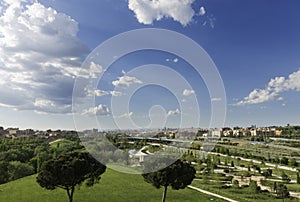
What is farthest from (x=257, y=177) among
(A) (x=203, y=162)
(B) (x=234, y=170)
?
(A) (x=203, y=162)

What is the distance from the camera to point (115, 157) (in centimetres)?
1133

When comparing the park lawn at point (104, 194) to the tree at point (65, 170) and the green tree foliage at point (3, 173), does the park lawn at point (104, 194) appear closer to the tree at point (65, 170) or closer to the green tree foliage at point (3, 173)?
the green tree foliage at point (3, 173)

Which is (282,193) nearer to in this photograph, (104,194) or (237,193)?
(237,193)

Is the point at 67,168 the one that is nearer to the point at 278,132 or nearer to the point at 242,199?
the point at 242,199

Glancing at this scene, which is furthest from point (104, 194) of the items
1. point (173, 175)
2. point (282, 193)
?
point (282, 193)

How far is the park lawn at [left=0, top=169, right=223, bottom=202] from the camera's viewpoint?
15.4 metres

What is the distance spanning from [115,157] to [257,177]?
17.1m

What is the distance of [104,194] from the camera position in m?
16.4

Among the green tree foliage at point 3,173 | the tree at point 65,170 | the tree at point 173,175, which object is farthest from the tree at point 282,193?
the green tree foliage at point 3,173

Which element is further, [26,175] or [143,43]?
[26,175]

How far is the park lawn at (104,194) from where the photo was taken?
15.4 meters

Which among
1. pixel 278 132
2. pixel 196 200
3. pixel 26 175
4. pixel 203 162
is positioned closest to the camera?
pixel 196 200

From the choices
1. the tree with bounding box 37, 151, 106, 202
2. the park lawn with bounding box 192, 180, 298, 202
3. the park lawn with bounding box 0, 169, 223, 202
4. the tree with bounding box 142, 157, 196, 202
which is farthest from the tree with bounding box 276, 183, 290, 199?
the tree with bounding box 37, 151, 106, 202

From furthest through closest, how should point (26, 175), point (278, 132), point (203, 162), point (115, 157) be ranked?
point (278, 132), point (203, 162), point (26, 175), point (115, 157)
